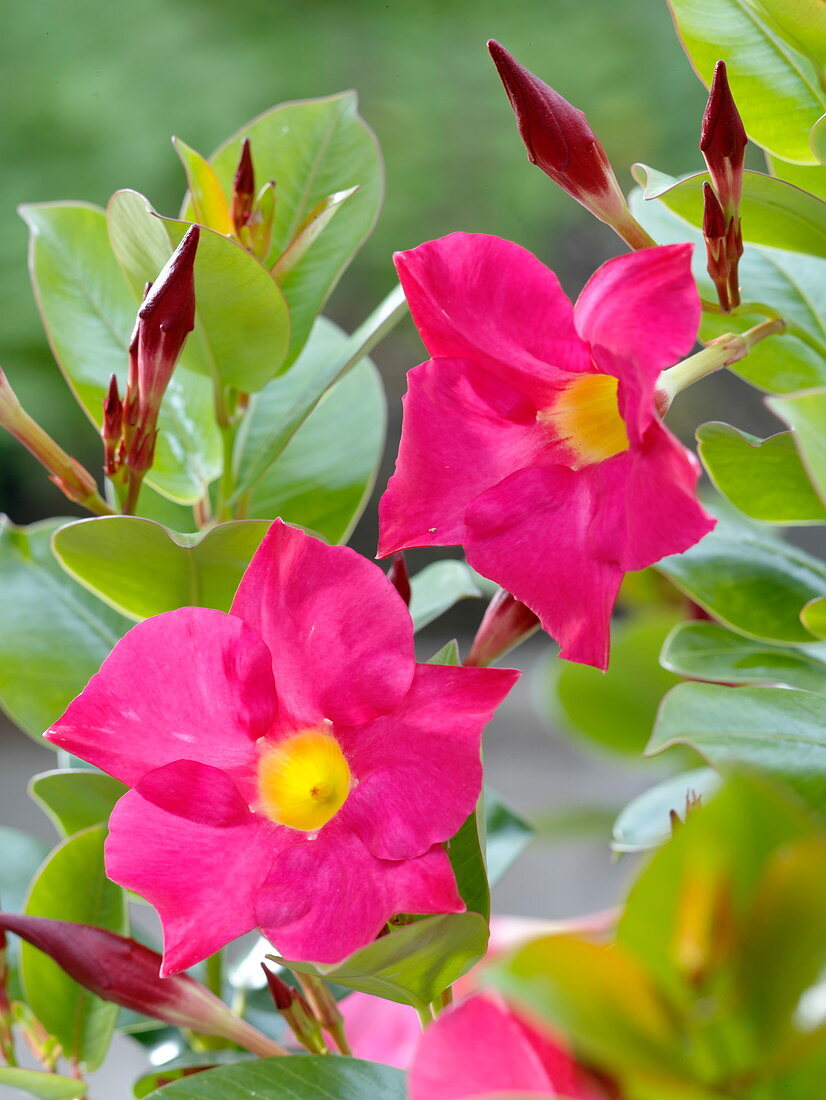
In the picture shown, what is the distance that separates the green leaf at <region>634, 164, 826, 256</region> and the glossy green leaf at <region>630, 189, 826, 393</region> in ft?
0.08

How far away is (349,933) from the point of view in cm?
25

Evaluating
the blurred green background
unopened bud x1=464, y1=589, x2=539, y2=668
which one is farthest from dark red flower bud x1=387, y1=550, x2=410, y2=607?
the blurred green background

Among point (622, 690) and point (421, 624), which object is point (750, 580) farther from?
point (622, 690)

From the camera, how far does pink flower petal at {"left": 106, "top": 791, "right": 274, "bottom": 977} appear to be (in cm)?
25

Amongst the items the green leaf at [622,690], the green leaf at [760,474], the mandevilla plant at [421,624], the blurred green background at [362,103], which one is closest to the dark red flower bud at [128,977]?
the mandevilla plant at [421,624]

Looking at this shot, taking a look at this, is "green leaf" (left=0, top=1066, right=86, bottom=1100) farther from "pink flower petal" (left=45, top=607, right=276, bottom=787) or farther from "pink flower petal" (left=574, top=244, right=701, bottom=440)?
"pink flower petal" (left=574, top=244, right=701, bottom=440)

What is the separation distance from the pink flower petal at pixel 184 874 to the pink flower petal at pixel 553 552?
0.28 feet

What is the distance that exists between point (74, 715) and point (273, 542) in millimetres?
60

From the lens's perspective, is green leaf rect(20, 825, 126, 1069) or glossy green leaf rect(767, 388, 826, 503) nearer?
glossy green leaf rect(767, 388, 826, 503)

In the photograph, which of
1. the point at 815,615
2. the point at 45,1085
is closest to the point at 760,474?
the point at 815,615

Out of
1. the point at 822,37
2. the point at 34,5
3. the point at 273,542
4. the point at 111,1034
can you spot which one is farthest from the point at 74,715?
the point at 34,5

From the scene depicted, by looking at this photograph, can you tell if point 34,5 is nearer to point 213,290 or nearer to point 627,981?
point 213,290

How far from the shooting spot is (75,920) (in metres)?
0.37

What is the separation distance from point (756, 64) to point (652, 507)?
203 millimetres
